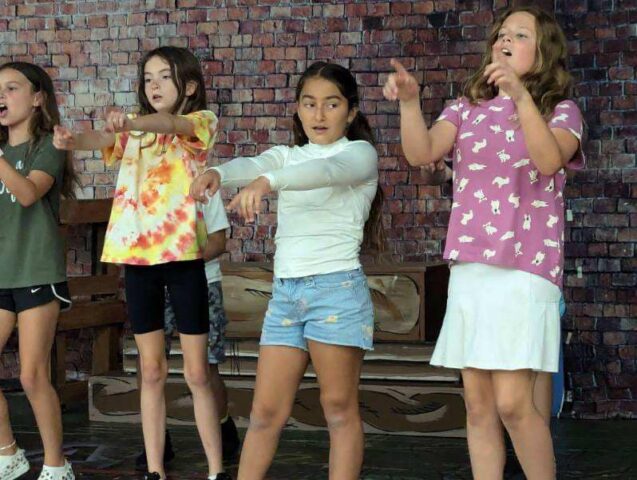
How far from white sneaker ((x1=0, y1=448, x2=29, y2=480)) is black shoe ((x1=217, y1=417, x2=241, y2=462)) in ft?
2.89

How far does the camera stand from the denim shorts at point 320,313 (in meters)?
3.92

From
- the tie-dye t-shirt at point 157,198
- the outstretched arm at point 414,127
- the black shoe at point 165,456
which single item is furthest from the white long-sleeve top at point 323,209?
the black shoe at point 165,456

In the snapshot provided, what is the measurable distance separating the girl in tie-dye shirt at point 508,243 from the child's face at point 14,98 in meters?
1.73

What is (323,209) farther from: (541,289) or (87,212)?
(87,212)

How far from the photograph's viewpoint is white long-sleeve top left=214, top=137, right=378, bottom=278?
3.92 m

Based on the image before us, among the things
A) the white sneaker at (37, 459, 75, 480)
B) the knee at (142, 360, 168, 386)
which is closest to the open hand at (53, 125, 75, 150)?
the knee at (142, 360, 168, 386)

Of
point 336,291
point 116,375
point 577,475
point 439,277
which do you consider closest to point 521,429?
point 336,291

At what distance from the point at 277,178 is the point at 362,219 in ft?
1.84

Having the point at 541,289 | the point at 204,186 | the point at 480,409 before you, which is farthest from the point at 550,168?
the point at 204,186

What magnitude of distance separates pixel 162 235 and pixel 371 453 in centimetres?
155

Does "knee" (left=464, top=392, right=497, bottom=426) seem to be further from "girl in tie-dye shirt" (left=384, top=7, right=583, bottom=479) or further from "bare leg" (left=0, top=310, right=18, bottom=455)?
"bare leg" (left=0, top=310, right=18, bottom=455)

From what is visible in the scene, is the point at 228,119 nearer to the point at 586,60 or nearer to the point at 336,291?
the point at 586,60

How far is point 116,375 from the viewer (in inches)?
247

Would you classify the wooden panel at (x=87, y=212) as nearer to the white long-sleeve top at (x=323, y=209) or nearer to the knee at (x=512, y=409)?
the white long-sleeve top at (x=323, y=209)
